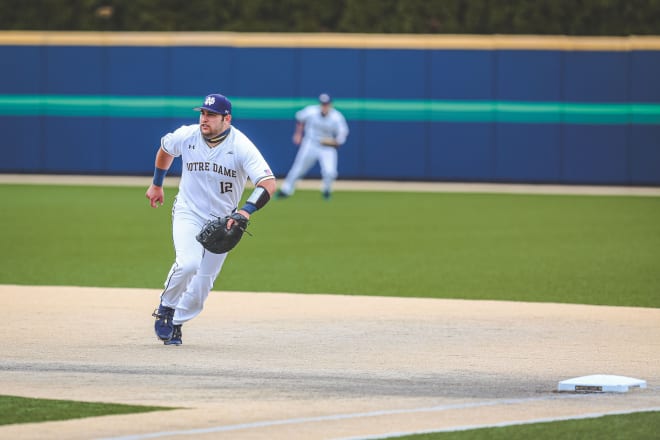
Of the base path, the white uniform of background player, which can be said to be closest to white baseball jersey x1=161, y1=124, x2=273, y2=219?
the base path

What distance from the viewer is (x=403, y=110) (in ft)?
108

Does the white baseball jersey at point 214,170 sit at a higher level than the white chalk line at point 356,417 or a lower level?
higher

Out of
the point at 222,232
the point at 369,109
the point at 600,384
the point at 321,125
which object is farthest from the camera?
the point at 369,109

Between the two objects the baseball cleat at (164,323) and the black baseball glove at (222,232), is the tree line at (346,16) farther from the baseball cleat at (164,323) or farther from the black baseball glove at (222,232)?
the black baseball glove at (222,232)

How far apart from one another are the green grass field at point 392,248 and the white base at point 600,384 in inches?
33.4

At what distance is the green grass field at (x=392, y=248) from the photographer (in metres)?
15.2

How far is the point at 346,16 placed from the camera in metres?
35.4

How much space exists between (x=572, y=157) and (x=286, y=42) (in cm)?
726

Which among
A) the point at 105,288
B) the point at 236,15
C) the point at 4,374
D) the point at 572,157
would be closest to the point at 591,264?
the point at 105,288

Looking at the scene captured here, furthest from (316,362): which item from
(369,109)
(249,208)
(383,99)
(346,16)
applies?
(346,16)

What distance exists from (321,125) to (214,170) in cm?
1786

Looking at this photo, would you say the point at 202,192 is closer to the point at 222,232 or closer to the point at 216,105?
the point at 222,232

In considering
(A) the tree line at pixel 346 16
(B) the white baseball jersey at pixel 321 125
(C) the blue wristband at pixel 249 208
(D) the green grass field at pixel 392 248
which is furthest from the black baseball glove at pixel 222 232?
(A) the tree line at pixel 346 16

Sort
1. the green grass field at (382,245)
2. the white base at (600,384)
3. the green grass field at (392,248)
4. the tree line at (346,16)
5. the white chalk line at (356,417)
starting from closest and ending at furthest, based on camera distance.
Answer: the white chalk line at (356,417), the white base at (600,384), the green grass field at (392,248), the green grass field at (382,245), the tree line at (346,16)
